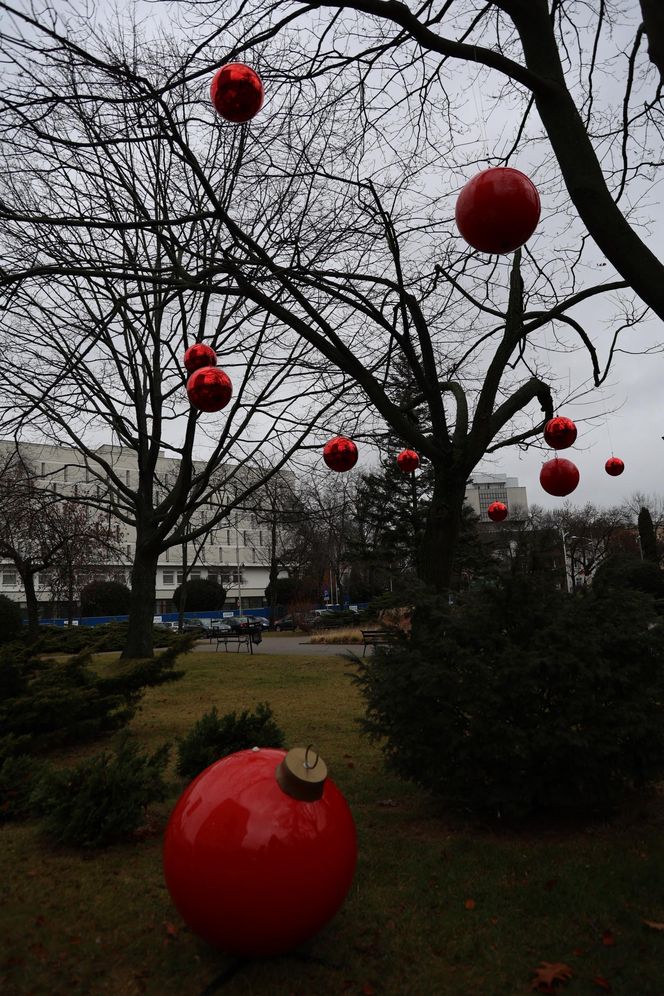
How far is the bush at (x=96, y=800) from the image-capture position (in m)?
4.59

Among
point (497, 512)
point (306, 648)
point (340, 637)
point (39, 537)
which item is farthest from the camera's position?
point (340, 637)

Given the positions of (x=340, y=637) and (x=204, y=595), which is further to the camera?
(x=204, y=595)

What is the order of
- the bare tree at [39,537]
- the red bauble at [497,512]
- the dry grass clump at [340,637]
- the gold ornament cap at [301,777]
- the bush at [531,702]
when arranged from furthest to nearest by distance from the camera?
the dry grass clump at [340,637] → the bare tree at [39,537] → the red bauble at [497,512] → the bush at [531,702] → the gold ornament cap at [301,777]

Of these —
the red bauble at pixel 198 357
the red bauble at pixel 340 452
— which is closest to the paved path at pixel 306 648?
the red bauble at pixel 340 452

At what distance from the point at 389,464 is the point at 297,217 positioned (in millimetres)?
18823

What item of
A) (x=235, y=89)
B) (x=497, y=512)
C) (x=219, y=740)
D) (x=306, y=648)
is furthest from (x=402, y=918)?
(x=306, y=648)

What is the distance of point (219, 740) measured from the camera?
5.79 m

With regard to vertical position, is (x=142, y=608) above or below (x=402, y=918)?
above

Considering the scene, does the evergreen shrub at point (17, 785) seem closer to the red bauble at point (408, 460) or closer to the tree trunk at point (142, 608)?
the red bauble at point (408, 460)

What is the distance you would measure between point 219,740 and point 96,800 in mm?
1315

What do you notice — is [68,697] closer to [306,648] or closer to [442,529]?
[442,529]

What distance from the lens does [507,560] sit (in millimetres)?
5074

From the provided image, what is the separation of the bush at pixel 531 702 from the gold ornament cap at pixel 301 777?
160 centimetres

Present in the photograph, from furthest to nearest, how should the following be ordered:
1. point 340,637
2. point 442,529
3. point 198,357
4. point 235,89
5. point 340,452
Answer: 1. point 340,637
2. point 340,452
3. point 198,357
4. point 442,529
5. point 235,89
